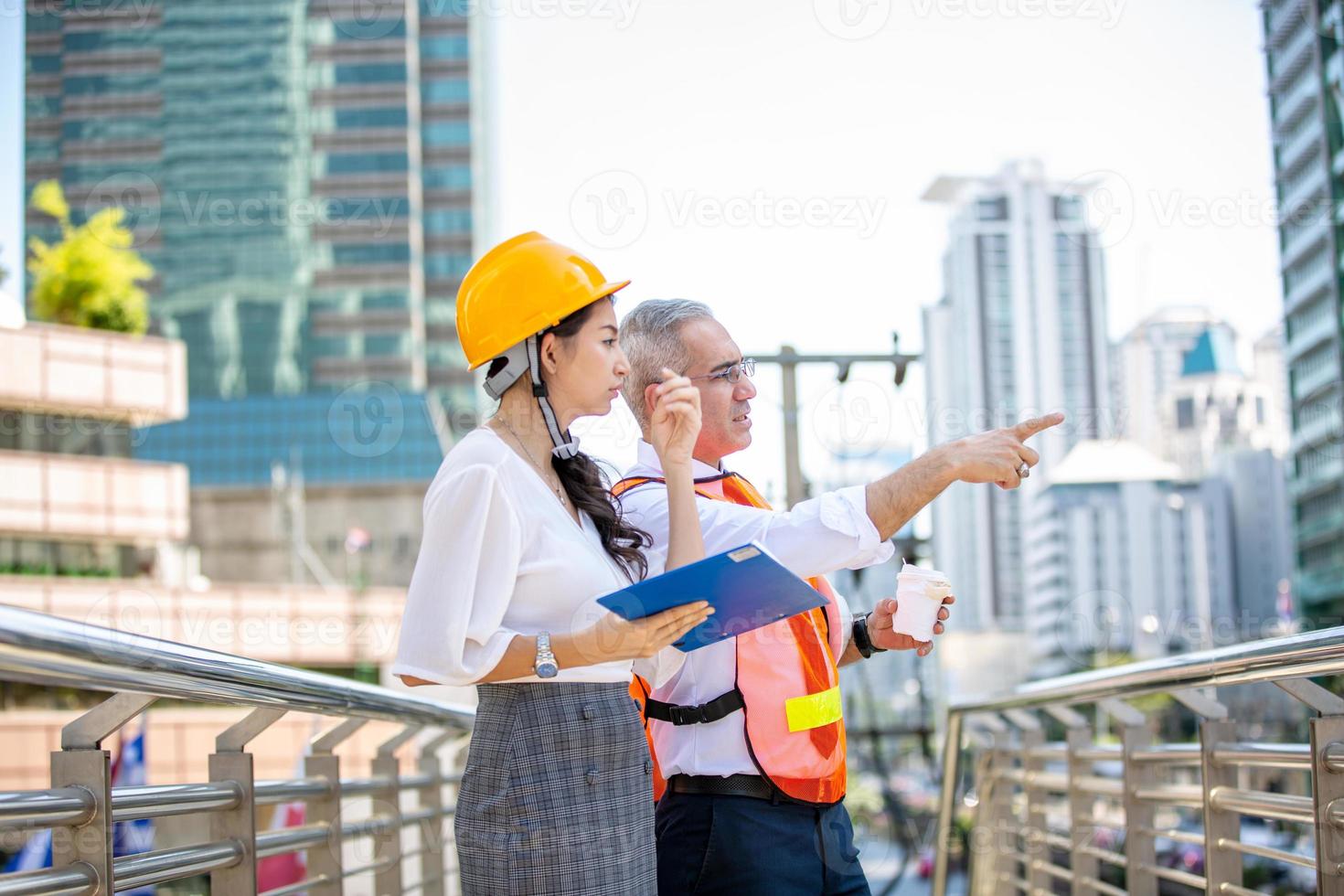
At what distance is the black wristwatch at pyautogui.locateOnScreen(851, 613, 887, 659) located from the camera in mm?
3068

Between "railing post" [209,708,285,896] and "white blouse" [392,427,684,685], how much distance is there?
76 centimetres

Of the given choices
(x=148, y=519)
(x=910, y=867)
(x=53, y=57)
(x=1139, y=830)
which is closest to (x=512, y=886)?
(x=1139, y=830)

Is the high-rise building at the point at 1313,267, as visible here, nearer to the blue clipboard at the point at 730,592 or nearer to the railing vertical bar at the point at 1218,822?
the railing vertical bar at the point at 1218,822

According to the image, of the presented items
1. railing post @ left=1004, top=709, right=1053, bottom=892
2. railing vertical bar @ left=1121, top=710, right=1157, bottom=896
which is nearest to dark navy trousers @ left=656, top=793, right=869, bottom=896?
railing vertical bar @ left=1121, top=710, right=1157, bottom=896

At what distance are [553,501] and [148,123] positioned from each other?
78.4 metres

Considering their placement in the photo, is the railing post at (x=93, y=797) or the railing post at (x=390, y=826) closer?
the railing post at (x=93, y=797)

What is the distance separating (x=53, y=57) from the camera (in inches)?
2140

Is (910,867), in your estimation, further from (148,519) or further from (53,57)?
(53,57)

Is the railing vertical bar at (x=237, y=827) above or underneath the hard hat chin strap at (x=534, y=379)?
underneath

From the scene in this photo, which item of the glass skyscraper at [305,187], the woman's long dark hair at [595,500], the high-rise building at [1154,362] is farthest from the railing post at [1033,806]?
the high-rise building at [1154,362]

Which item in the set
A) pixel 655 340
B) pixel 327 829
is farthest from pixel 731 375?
pixel 327 829

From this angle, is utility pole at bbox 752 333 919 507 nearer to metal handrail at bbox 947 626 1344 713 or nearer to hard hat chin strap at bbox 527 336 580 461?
metal handrail at bbox 947 626 1344 713

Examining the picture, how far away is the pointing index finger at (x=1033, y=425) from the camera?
2.38 m

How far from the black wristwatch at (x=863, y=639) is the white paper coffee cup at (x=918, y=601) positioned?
8.8 inches
